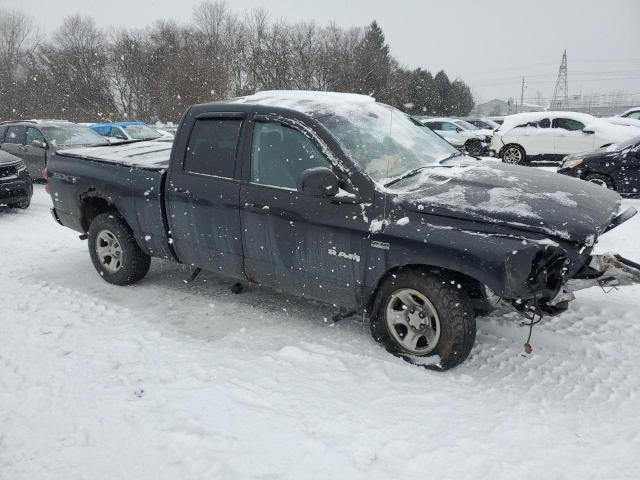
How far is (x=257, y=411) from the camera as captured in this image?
10.1 feet

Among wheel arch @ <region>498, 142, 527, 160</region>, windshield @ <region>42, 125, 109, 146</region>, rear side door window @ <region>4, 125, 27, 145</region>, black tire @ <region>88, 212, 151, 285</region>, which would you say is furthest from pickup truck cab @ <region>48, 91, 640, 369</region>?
wheel arch @ <region>498, 142, 527, 160</region>

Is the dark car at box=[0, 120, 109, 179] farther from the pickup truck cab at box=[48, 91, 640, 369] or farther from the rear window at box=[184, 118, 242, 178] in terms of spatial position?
the rear window at box=[184, 118, 242, 178]

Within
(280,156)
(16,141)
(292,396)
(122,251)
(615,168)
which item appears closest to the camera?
(292,396)

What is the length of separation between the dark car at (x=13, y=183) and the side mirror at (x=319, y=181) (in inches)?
295

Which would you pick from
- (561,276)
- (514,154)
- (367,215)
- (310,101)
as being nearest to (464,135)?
(514,154)

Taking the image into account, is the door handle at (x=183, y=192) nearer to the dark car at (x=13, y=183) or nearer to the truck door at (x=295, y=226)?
the truck door at (x=295, y=226)

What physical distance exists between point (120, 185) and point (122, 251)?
70 centimetres

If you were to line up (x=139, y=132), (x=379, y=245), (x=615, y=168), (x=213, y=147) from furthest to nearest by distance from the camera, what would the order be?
(x=139, y=132) < (x=615, y=168) < (x=213, y=147) < (x=379, y=245)

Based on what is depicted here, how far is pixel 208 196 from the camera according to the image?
4266mm

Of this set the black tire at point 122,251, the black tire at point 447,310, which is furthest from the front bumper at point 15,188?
the black tire at point 447,310

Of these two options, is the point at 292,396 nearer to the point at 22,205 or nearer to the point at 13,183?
the point at 13,183

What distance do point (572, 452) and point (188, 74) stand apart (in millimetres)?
39401

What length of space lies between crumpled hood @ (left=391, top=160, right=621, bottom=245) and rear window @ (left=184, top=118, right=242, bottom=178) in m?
1.50

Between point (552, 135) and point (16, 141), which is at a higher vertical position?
point (552, 135)
